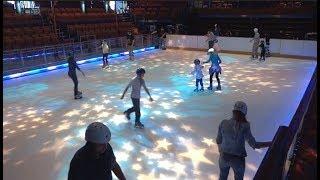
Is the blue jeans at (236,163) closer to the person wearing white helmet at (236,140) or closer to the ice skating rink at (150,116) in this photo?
the person wearing white helmet at (236,140)

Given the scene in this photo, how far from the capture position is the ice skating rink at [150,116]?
5.64 meters

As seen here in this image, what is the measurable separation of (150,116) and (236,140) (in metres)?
4.47

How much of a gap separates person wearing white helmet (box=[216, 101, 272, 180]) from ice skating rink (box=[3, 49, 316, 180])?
1.37 meters

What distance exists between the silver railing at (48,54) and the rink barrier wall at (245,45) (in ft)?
10.3

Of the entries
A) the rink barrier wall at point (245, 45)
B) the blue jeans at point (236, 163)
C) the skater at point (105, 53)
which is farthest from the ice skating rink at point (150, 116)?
the rink barrier wall at point (245, 45)

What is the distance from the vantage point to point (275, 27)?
22.5 m

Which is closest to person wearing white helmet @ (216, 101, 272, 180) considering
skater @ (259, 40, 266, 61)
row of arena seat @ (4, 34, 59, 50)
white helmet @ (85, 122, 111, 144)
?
white helmet @ (85, 122, 111, 144)

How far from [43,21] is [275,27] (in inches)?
526

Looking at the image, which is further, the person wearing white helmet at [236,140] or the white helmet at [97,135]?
the person wearing white helmet at [236,140]

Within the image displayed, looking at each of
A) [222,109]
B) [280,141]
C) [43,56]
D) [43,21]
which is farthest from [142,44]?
[280,141]

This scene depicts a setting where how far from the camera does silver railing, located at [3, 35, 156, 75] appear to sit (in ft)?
44.1

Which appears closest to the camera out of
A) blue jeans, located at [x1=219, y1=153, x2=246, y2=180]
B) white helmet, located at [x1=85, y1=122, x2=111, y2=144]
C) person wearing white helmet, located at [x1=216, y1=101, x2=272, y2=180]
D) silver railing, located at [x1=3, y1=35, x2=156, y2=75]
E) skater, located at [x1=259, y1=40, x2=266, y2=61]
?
white helmet, located at [x1=85, y1=122, x2=111, y2=144]

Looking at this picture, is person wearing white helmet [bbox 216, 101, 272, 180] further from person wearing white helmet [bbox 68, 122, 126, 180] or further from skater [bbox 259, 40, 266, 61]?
skater [bbox 259, 40, 266, 61]

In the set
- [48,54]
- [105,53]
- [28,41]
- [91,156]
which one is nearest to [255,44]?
[105,53]
